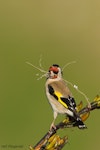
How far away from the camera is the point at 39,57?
36.2 feet

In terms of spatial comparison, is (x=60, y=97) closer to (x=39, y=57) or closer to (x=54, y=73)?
(x=54, y=73)

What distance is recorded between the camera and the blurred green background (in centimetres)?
855

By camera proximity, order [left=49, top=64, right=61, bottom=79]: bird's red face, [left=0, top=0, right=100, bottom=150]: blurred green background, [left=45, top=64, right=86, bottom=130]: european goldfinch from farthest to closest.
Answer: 1. [left=0, top=0, right=100, bottom=150]: blurred green background
2. [left=45, top=64, right=86, bottom=130]: european goldfinch
3. [left=49, top=64, right=61, bottom=79]: bird's red face

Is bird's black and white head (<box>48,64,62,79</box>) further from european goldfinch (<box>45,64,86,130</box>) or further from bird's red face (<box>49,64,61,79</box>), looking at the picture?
european goldfinch (<box>45,64,86,130</box>)

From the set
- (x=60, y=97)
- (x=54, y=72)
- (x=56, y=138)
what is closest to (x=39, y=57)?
(x=60, y=97)

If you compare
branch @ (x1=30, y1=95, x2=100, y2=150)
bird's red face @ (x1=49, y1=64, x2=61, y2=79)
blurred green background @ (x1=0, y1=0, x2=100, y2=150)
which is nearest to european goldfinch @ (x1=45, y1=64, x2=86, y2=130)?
bird's red face @ (x1=49, y1=64, x2=61, y2=79)

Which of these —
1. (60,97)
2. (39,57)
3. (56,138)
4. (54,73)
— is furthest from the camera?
(39,57)

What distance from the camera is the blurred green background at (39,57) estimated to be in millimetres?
8547

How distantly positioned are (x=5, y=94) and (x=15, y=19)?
156 inches

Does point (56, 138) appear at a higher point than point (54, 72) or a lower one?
lower

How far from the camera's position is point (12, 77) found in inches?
412

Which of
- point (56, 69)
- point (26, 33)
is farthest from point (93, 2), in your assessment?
point (56, 69)

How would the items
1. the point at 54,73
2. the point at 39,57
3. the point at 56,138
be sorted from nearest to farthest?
the point at 56,138
the point at 54,73
the point at 39,57

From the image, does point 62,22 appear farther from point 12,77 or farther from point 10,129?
point 10,129
